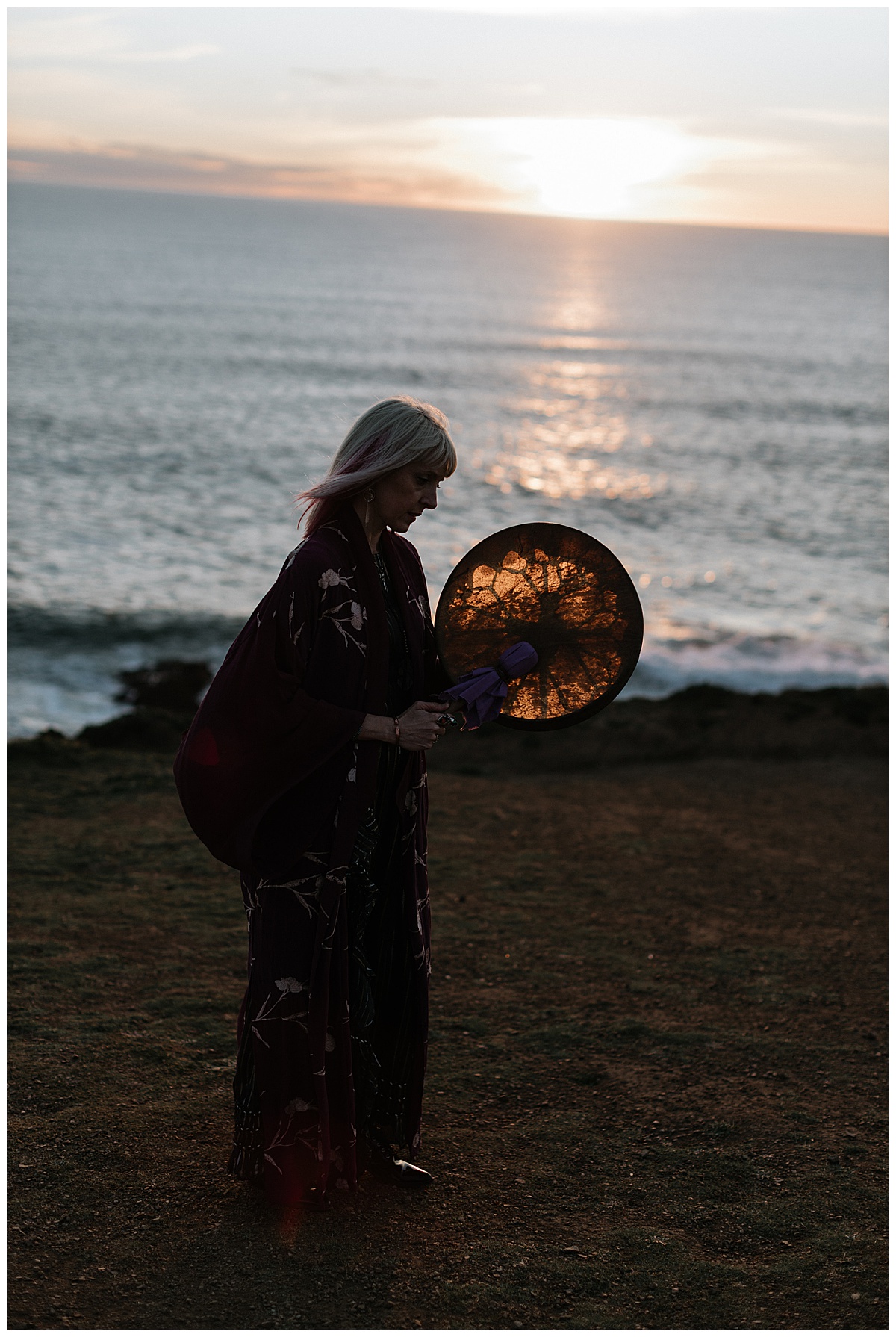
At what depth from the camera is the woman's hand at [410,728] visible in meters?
3.11

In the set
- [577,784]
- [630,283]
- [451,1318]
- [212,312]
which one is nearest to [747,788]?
[577,784]

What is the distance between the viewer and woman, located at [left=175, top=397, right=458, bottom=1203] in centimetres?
305

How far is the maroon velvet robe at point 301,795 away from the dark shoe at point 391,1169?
19cm

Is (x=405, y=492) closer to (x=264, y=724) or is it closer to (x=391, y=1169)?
(x=264, y=724)

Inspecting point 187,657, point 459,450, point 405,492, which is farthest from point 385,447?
point 459,450

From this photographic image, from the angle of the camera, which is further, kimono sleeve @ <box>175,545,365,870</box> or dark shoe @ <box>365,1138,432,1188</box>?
dark shoe @ <box>365,1138,432,1188</box>

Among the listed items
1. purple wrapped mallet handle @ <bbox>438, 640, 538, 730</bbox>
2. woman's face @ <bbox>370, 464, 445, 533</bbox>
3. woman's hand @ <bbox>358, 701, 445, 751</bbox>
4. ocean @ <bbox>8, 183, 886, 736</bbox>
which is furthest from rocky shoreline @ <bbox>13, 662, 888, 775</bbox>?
woman's face @ <bbox>370, 464, 445, 533</bbox>

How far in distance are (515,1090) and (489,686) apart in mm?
1768

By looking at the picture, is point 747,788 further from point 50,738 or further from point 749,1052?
point 50,738

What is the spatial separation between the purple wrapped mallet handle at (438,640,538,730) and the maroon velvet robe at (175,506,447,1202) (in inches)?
7.9

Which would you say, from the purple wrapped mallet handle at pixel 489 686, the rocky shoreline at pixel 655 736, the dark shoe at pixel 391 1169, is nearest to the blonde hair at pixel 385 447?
the purple wrapped mallet handle at pixel 489 686

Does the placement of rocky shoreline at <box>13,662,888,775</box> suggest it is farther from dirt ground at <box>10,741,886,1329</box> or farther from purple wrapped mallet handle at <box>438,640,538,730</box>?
purple wrapped mallet handle at <box>438,640,538,730</box>

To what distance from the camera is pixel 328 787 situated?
10.4 ft

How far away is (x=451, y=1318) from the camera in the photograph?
9.74 feet
